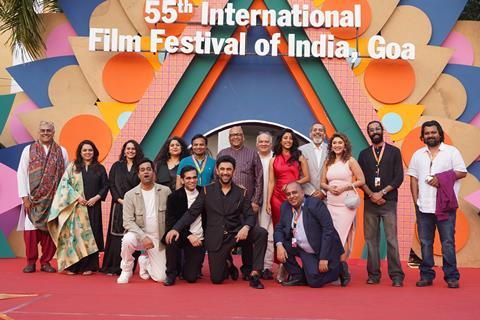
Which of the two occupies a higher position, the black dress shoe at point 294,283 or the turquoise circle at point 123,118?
the turquoise circle at point 123,118

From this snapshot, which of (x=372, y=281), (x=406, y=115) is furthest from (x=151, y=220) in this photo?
(x=406, y=115)

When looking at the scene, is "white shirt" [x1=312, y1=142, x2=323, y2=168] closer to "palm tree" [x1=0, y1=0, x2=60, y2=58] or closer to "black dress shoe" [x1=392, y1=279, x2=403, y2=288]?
"black dress shoe" [x1=392, y1=279, x2=403, y2=288]

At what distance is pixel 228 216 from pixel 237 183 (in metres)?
0.64

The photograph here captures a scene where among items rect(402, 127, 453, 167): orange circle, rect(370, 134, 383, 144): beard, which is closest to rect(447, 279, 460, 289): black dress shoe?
rect(370, 134, 383, 144): beard

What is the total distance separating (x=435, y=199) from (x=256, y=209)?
1927mm

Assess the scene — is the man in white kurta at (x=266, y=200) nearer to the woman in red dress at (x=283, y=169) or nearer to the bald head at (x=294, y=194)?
the woman in red dress at (x=283, y=169)

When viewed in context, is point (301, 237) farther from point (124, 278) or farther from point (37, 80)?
point (37, 80)

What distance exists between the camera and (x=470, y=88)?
894cm

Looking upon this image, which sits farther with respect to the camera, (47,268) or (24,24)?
(24,24)

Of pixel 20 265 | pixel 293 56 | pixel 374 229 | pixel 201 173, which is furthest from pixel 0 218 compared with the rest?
pixel 374 229

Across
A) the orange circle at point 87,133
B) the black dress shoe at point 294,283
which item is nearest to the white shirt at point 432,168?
the black dress shoe at point 294,283

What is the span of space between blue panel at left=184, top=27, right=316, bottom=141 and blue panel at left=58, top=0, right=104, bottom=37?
2040mm

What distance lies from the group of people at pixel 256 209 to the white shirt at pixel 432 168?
0.04 ft

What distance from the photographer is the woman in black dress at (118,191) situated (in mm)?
7383
